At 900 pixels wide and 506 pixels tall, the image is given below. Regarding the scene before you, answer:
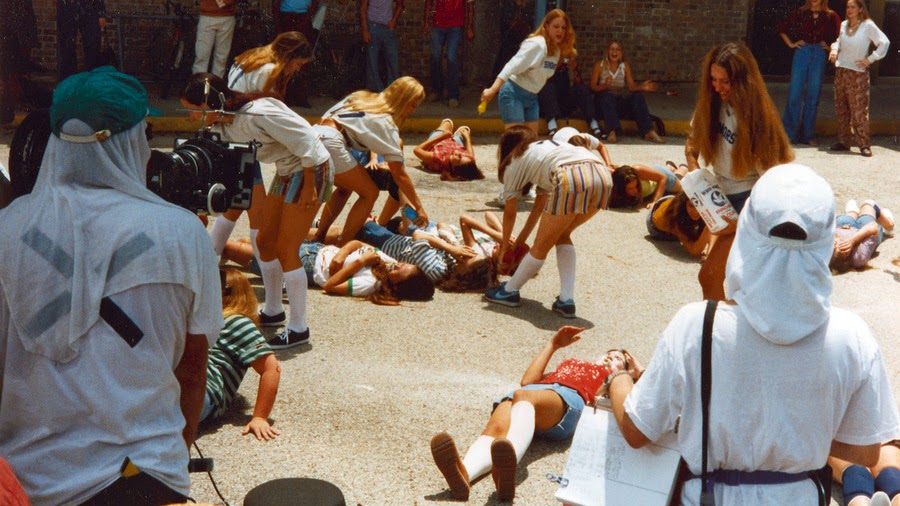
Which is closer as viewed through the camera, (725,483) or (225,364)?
(725,483)

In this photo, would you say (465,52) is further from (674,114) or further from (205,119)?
(205,119)

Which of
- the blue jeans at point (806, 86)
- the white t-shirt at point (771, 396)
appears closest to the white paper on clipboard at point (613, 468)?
the white t-shirt at point (771, 396)

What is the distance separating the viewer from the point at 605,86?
44.4 feet

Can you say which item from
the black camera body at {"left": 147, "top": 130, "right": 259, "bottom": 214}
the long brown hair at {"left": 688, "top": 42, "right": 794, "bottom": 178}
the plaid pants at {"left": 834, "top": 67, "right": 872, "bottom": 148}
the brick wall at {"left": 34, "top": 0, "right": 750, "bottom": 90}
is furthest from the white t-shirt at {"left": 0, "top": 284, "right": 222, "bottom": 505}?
the brick wall at {"left": 34, "top": 0, "right": 750, "bottom": 90}

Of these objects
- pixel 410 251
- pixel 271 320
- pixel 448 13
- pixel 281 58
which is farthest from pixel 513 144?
pixel 448 13

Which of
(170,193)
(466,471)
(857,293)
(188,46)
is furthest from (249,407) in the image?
(188,46)

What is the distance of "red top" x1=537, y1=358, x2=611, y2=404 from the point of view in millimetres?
5301

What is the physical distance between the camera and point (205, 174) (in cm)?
418

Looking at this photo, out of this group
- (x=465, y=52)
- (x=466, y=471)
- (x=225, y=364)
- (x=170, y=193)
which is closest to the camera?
(x=170, y=193)

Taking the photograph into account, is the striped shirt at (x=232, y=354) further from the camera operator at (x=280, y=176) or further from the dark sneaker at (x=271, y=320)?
the dark sneaker at (x=271, y=320)

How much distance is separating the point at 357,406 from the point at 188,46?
10.0 meters

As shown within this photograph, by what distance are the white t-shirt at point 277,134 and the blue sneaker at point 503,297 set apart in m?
1.87

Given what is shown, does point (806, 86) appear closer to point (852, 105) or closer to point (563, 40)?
point (852, 105)

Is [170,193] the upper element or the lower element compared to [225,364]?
upper
